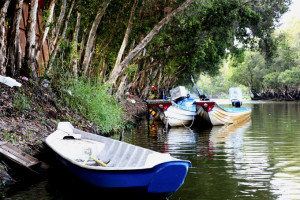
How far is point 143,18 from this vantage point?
1944cm

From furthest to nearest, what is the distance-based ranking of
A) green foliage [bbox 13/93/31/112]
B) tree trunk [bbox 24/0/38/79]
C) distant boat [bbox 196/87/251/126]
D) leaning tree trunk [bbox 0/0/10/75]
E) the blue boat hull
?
distant boat [bbox 196/87/251/126] < tree trunk [bbox 24/0/38/79] < leaning tree trunk [bbox 0/0/10/75] < green foliage [bbox 13/93/31/112] < the blue boat hull

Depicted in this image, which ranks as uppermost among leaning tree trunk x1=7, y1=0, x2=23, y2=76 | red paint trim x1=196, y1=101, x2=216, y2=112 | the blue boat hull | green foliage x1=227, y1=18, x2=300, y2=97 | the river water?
green foliage x1=227, y1=18, x2=300, y2=97

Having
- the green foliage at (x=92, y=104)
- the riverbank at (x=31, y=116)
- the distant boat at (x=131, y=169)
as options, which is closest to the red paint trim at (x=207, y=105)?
the green foliage at (x=92, y=104)

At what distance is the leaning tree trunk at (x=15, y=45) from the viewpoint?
10.9 metres

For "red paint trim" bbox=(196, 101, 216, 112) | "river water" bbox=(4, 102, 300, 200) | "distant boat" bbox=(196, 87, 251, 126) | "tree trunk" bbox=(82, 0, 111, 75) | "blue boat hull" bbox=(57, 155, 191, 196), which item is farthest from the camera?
"distant boat" bbox=(196, 87, 251, 126)

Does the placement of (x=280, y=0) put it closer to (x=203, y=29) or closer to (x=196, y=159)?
(x=203, y=29)

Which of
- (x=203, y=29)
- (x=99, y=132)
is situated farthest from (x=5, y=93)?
(x=203, y=29)

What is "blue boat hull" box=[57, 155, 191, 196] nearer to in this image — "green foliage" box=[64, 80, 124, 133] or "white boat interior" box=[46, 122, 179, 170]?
"white boat interior" box=[46, 122, 179, 170]

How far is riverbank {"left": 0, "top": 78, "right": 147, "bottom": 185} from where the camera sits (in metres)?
8.12

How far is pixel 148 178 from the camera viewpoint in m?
5.12

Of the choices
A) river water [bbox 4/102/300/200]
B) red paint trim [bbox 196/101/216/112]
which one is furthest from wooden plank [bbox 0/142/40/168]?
red paint trim [bbox 196/101/216/112]

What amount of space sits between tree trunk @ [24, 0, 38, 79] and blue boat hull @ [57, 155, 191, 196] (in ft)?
23.8

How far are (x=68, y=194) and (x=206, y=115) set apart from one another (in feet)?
46.2

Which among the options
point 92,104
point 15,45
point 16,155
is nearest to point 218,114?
point 92,104
